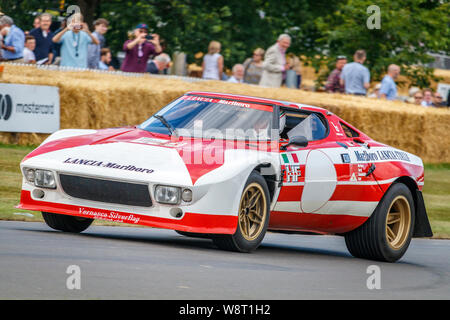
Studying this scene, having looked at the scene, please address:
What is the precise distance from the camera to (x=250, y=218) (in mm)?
7887

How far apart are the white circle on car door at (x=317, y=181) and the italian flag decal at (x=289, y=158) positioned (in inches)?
6.2

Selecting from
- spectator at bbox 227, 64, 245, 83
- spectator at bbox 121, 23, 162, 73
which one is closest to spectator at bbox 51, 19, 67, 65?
spectator at bbox 121, 23, 162, 73

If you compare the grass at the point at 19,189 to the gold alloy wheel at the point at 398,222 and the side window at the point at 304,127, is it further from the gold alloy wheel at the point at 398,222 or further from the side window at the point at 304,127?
the gold alloy wheel at the point at 398,222

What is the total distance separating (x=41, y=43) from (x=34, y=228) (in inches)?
345

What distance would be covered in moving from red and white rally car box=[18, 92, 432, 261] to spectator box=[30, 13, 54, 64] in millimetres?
8232

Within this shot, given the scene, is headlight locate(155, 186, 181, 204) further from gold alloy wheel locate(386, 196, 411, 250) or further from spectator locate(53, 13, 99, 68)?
spectator locate(53, 13, 99, 68)

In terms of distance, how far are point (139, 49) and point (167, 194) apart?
10559mm

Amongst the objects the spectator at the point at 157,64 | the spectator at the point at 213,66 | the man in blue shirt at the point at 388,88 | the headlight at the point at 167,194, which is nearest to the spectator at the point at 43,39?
the spectator at the point at 157,64

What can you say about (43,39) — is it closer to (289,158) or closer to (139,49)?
(139,49)

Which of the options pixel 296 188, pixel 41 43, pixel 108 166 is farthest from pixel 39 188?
pixel 41 43

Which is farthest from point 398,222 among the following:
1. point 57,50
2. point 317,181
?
point 57,50

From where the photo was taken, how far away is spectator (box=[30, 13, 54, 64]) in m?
16.6

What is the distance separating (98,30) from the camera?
1792 centimetres

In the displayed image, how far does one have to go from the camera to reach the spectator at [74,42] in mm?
16453
